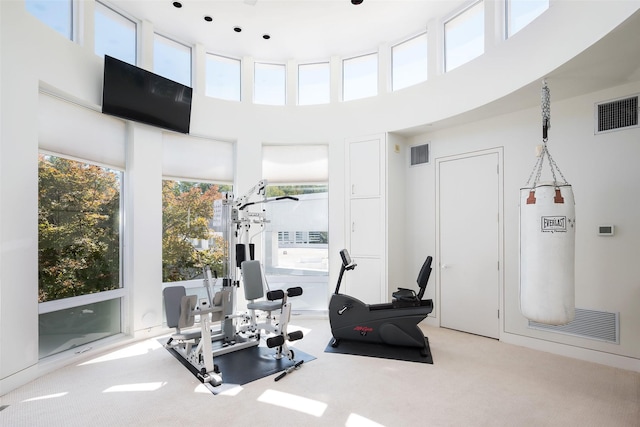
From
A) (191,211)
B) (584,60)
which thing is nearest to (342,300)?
(191,211)

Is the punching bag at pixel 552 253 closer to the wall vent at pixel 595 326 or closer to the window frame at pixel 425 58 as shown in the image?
the wall vent at pixel 595 326

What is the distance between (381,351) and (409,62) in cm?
422

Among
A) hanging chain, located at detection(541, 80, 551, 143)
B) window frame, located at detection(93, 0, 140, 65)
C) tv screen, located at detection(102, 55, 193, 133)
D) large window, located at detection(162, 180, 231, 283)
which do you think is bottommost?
large window, located at detection(162, 180, 231, 283)

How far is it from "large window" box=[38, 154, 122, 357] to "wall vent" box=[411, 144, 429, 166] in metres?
4.36

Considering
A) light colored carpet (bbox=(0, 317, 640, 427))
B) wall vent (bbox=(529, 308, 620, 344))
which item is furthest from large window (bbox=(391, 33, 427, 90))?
light colored carpet (bbox=(0, 317, 640, 427))

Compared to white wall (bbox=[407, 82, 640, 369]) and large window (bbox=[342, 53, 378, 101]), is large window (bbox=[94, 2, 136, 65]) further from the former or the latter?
white wall (bbox=[407, 82, 640, 369])

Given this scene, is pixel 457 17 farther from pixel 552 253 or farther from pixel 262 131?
pixel 552 253

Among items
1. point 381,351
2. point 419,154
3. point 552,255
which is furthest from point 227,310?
point 419,154

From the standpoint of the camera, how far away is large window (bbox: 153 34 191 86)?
15.7 ft

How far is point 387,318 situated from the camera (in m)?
3.91

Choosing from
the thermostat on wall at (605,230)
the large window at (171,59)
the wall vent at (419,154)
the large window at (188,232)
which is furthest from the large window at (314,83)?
the thermostat on wall at (605,230)

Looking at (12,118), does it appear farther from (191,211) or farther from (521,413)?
(521,413)

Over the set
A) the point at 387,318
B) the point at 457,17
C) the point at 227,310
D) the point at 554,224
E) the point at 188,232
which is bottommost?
the point at 387,318

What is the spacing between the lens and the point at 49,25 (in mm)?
3426
